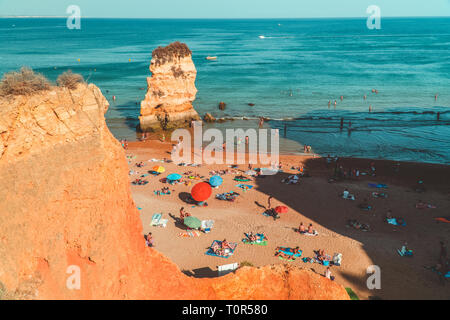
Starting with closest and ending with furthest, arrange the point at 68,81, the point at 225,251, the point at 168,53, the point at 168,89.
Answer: the point at 68,81
the point at 225,251
the point at 168,53
the point at 168,89

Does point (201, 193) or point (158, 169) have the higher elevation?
point (158, 169)

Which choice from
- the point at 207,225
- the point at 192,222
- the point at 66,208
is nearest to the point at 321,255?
the point at 207,225

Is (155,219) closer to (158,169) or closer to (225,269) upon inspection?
(225,269)

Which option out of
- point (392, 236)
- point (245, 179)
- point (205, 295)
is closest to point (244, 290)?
point (205, 295)

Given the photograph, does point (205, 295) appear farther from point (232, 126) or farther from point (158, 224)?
point (232, 126)

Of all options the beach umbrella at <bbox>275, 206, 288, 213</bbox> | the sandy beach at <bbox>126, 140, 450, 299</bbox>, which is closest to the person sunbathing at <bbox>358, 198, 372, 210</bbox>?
the sandy beach at <bbox>126, 140, 450, 299</bbox>

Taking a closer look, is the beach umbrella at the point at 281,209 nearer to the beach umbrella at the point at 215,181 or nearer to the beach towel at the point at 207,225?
the beach towel at the point at 207,225

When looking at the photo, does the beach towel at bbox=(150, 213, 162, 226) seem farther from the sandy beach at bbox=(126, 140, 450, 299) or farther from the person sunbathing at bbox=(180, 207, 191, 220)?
the person sunbathing at bbox=(180, 207, 191, 220)
